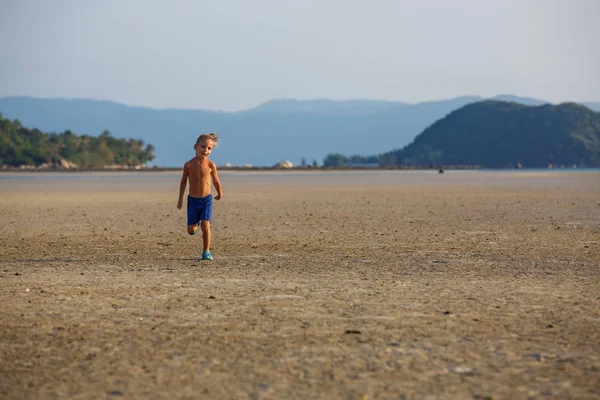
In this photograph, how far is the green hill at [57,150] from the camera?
165 meters

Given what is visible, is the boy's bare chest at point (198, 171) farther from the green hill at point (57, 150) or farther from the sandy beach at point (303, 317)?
the green hill at point (57, 150)

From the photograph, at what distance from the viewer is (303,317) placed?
9055 millimetres

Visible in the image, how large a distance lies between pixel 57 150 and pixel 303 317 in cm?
17310

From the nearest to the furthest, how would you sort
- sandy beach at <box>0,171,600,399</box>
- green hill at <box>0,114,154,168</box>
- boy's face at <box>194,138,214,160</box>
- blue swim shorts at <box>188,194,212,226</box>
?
sandy beach at <box>0,171,600,399</box> < boy's face at <box>194,138,214,160</box> < blue swim shorts at <box>188,194,212,226</box> < green hill at <box>0,114,154,168</box>

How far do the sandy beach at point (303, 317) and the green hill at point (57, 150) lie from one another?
153047 millimetres

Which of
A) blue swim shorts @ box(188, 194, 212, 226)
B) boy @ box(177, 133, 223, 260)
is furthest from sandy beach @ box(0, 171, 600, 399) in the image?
blue swim shorts @ box(188, 194, 212, 226)

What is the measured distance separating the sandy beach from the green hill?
153 meters

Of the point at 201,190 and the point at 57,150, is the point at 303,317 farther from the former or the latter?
the point at 57,150

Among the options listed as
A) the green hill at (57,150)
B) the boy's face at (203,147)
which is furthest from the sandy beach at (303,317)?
the green hill at (57,150)

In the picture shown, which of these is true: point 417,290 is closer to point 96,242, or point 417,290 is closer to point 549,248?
point 549,248

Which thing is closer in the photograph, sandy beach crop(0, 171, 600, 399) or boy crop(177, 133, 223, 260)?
sandy beach crop(0, 171, 600, 399)

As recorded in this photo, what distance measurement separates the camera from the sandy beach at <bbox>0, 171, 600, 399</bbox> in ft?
21.9

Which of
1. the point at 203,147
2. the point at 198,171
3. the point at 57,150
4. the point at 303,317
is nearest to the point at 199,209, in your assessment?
the point at 198,171

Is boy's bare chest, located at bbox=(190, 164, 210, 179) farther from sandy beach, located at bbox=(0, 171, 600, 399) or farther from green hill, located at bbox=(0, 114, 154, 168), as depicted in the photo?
green hill, located at bbox=(0, 114, 154, 168)
